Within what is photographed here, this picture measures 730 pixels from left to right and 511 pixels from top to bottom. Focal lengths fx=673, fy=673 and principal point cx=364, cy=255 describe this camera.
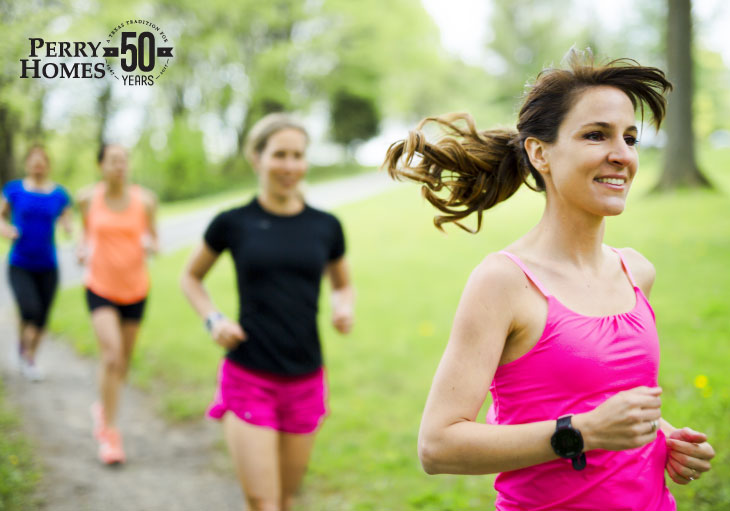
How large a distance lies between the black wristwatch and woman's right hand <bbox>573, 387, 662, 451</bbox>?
0.01 m

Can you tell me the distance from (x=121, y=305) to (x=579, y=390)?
4.57 meters

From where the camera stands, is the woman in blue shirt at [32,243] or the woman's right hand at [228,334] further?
the woman in blue shirt at [32,243]

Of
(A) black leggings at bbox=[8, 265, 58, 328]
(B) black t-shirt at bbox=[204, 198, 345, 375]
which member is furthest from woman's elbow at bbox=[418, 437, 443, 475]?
(A) black leggings at bbox=[8, 265, 58, 328]

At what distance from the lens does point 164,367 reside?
24.8ft

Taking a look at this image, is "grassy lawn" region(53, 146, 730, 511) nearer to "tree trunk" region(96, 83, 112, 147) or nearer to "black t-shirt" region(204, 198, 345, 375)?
"black t-shirt" region(204, 198, 345, 375)

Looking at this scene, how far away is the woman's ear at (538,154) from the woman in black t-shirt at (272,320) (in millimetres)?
1822

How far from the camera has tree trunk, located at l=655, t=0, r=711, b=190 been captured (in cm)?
1290

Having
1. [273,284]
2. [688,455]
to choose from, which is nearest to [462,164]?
[688,455]

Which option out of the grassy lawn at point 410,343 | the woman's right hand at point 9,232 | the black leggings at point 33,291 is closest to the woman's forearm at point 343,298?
the grassy lawn at point 410,343

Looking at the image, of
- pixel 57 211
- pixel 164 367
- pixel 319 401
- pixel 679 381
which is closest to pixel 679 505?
pixel 679 381

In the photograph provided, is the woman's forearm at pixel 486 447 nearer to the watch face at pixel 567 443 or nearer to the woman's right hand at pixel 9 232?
the watch face at pixel 567 443

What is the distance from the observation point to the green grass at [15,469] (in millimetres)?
4445

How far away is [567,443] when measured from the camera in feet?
5.30

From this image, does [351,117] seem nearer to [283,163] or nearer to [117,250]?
[117,250]
